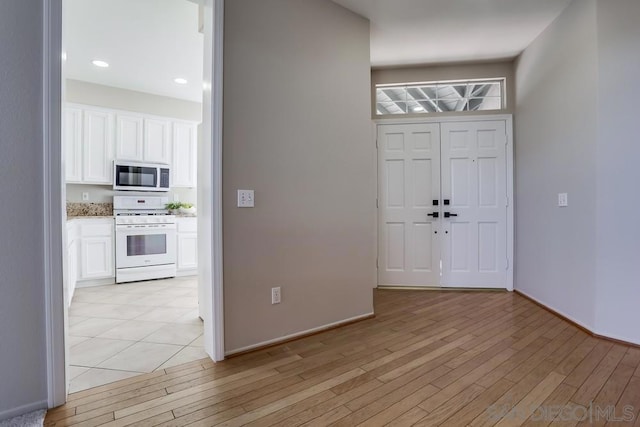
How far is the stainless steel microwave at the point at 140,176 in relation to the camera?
173 inches

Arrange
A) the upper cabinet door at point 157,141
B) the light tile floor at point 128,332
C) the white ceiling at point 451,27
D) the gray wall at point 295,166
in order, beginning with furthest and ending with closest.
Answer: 1. the upper cabinet door at point 157,141
2. the white ceiling at point 451,27
3. the gray wall at point 295,166
4. the light tile floor at point 128,332

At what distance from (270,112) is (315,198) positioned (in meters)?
0.76

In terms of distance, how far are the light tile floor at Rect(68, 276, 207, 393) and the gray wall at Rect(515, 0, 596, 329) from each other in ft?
10.4

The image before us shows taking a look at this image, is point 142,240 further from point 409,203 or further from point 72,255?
point 409,203

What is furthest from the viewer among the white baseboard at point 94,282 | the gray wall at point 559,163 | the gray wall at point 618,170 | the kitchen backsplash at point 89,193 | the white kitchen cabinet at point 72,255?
the kitchen backsplash at point 89,193

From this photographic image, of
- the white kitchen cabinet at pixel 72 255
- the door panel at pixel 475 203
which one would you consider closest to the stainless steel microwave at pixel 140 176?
the white kitchen cabinet at pixel 72 255

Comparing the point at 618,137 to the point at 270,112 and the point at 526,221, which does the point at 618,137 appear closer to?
the point at 526,221

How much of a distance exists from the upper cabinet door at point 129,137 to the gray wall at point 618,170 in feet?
17.5

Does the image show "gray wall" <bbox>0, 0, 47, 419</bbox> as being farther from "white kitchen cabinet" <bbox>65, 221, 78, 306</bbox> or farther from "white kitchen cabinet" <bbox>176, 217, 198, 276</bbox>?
"white kitchen cabinet" <bbox>176, 217, 198, 276</bbox>

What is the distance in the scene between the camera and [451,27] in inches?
121

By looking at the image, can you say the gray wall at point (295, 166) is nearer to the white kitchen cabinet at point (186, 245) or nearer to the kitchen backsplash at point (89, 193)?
the white kitchen cabinet at point (186, 245)

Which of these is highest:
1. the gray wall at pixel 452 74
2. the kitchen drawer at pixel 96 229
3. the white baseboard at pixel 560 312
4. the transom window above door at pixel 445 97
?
the gray wall at pixel 452 74

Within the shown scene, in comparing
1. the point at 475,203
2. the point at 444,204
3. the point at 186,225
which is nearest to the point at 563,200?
the point at 475,203

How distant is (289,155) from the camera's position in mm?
2404
